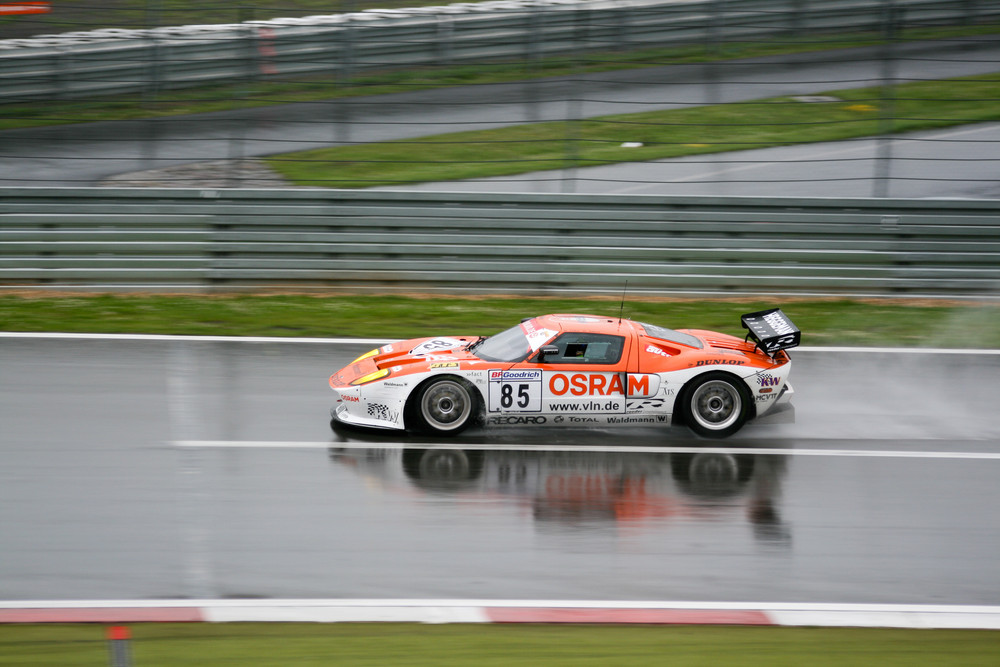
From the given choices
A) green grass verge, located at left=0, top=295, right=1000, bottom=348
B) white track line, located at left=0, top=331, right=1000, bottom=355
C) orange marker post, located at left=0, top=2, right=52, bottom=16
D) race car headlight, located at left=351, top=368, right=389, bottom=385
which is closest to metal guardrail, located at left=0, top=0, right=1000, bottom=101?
orange marker post, located at left=0, top=2, right=52, bottom=16

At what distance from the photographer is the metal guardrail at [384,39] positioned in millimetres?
14828

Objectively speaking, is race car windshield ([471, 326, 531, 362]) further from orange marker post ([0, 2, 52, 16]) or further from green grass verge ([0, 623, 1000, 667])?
orange marker post ([0, 2, 52, 16])

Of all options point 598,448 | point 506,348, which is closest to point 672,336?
point 598,448

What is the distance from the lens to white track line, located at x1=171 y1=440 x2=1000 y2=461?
29.7ft

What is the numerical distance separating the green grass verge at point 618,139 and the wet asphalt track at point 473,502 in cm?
516

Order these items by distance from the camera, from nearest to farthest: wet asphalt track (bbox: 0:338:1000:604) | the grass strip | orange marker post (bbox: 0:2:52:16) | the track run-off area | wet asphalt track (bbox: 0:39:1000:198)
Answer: the track run-off area, wet asphalt track (bbox: 0:338:1000:604), the grass strip, wet asphalt track (bbox: 0:39:1000:198), orange marker post (bbox: 0:2:52:16)

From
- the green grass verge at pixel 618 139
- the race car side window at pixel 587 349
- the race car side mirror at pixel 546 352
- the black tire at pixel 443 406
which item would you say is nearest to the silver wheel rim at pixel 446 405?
the black tire at pixel 443 406

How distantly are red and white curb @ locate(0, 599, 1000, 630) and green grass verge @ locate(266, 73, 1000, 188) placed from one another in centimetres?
914

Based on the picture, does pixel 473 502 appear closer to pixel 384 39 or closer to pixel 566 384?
pixel 566 384

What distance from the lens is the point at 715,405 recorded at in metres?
9.38

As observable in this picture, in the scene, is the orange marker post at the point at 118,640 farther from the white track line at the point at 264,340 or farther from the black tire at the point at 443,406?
the white track line at the point at 264,340

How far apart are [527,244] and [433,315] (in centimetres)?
184

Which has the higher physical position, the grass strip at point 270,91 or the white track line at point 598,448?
the grass strip at point 270,91

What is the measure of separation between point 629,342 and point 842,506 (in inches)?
A: 90.7
